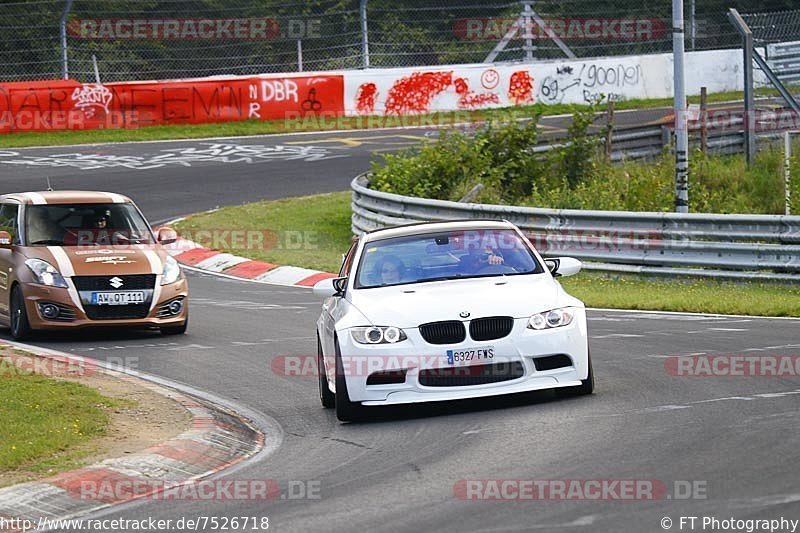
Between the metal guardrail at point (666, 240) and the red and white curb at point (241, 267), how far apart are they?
2.52 meters

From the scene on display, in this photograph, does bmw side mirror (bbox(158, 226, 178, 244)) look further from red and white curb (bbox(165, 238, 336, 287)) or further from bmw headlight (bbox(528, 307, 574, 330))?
bmw headlight (bbox(528, 307, 574, 330))

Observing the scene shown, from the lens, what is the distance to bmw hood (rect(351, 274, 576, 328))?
977 centimetres

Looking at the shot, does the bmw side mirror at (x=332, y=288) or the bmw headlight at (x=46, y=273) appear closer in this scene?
the bmw side mirror at (x=332, y=288)

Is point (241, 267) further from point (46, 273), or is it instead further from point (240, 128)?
point (240, 128)

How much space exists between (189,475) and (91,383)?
3.56 metres

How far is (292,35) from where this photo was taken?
127ft

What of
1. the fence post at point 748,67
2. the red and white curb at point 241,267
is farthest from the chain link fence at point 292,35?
the red and white curb at point 241,267

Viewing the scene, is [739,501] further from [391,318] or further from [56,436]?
[56,436]

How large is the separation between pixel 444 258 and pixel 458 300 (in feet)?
3.61

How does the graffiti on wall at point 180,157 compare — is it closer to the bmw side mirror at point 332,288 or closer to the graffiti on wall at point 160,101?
the graffiti on wall at point 160,101

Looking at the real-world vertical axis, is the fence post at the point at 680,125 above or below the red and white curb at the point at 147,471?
above

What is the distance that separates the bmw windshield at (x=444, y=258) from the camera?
1078 centimetres

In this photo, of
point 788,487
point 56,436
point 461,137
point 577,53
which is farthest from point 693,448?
point 577,53

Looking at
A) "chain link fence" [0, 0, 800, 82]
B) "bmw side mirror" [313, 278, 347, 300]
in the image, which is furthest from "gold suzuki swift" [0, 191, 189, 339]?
"chain link fence" [0, 0, 800, 82]
